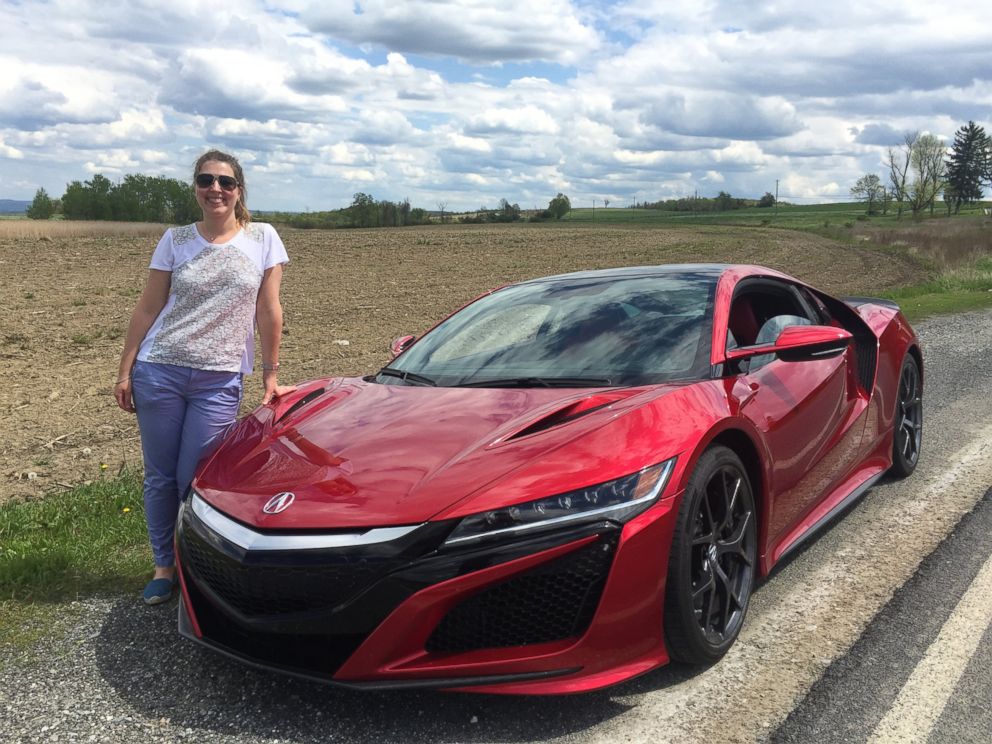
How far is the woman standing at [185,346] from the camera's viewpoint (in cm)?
380

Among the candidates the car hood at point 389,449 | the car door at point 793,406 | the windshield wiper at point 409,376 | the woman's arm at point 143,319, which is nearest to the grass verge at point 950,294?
the car door at point 793,406

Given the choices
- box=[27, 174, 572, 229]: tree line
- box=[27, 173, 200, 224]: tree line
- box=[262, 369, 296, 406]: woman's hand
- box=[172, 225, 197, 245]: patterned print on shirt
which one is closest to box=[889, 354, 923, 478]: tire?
box=[262, 369, 296, 406]: woman's hand

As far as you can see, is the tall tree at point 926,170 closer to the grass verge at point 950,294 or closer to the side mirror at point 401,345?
the grass verge at point 950,294

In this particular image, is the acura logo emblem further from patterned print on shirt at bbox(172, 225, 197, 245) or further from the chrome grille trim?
patterned print on shirt at bbox(172, 225, 197, 245)

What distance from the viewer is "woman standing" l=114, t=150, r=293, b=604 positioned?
3.80 metres

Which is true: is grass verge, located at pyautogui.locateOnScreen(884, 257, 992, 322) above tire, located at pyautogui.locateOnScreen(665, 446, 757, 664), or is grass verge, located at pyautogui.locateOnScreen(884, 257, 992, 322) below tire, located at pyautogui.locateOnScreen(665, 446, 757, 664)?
below

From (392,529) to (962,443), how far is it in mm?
4893

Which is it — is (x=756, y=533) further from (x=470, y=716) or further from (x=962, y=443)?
(x=962, y=443)

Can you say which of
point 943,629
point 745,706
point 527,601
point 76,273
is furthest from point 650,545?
point 76,273

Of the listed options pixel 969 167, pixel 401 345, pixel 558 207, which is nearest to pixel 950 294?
pixel 401 345

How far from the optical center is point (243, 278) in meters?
3.89

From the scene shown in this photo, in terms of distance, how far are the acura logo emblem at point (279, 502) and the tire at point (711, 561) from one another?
1188 mm

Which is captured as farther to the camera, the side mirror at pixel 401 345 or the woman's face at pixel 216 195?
the side mirror at pixel 401 345

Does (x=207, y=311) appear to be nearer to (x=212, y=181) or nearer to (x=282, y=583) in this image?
(x=212, y=181)
